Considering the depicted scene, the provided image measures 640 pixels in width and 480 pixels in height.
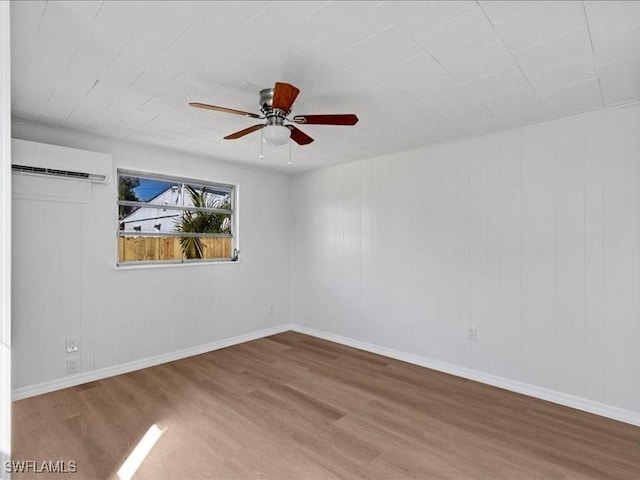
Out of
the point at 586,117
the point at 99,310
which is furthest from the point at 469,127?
the point at 99,310

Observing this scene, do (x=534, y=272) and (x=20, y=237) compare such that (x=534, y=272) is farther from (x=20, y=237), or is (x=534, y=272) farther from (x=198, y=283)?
(x=20, y=237)

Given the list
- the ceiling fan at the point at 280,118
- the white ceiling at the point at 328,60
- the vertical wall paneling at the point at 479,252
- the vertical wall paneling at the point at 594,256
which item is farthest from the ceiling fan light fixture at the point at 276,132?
the vertical wall paneling at the point at 594,256

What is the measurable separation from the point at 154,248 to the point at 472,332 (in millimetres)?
3529

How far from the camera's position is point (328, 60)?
2027mm

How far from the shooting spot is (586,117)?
287cm

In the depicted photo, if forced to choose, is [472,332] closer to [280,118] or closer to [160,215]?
[280,118]

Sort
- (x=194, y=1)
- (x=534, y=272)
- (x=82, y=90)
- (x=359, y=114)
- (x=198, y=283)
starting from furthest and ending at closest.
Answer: (x=198, y=283), (x=534, y=272), (x=359, y=114), (x=82, y=90), (x=194, y=1)

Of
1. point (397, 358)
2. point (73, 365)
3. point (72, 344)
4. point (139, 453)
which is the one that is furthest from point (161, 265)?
point (397, 358)

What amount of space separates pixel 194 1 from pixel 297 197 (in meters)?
3.74

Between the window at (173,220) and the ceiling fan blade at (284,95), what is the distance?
2.42 metres

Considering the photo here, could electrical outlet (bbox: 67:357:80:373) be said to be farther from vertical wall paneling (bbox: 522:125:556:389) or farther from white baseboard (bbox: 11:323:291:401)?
vertical wall paneling (bbox: 522:125:556:389)

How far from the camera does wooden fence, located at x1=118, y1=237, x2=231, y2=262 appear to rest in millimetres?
3734

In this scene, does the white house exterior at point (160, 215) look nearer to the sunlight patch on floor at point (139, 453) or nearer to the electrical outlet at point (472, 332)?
the sunlight patch on floor at point (139, 453)

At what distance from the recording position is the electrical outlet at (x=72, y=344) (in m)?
3.25
